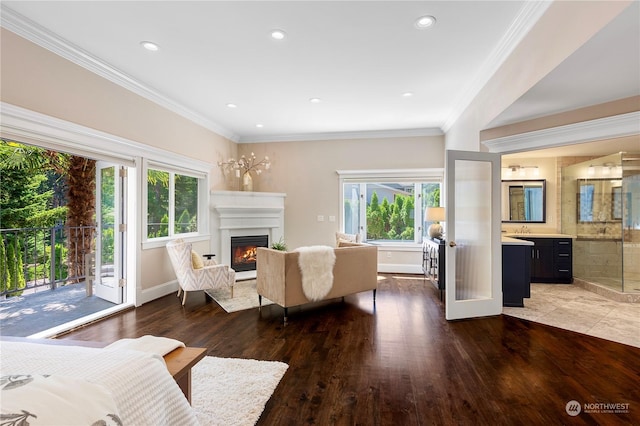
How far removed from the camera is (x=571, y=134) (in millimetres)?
3109

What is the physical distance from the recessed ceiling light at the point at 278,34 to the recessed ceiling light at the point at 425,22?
3.95 feet

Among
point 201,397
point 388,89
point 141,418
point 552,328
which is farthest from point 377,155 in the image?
point 141,418

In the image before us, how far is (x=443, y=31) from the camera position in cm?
282

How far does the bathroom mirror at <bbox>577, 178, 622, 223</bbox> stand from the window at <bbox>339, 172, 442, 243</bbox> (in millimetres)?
2381

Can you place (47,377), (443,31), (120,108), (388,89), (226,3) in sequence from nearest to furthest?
(47,377) < (226,3) < (443,31) < (120,108) < (388,89)

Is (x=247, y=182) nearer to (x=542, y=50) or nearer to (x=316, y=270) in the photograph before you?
(x=316, y=270)

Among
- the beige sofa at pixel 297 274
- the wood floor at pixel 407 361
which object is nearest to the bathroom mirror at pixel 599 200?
the wood floor at pixel 407 361

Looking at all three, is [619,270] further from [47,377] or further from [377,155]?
[47,377]

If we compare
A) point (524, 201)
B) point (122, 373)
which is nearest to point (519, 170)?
point (524, 201)

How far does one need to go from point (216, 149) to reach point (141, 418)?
5577 mm

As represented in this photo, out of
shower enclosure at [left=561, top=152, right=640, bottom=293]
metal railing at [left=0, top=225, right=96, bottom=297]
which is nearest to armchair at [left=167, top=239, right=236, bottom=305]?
metal railing at [left=0, top=225, right=96, bottom=297]

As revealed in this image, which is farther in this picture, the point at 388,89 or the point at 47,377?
the point at 388,89

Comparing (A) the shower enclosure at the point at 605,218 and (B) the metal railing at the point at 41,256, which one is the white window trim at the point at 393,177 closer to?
(A) the shower enclosure at the point at 605,218

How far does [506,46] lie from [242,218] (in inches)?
190
